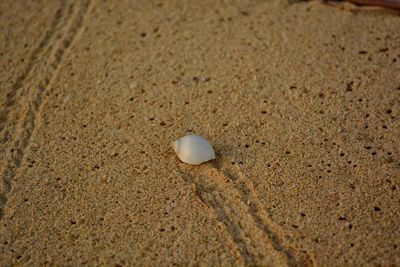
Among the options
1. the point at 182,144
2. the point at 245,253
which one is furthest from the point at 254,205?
the point at 182,144

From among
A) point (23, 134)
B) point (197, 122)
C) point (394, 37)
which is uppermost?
point (23, 134)

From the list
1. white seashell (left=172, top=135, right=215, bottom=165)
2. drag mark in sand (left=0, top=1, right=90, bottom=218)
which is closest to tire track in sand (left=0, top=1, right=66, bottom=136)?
drag mark in sand (left=0, top=1, right=90, bottom=218)

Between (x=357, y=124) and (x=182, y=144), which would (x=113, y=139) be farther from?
(x=357, y=124)

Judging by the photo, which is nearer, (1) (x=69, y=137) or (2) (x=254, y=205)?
(2) (x=254, y=205)

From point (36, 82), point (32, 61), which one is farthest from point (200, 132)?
point (32, 61)

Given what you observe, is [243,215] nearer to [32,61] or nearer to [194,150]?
[194,150]

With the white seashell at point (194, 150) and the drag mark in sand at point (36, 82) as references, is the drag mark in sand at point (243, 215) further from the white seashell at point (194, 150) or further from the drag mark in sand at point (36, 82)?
the drag mark in sand at point (36, 82)
